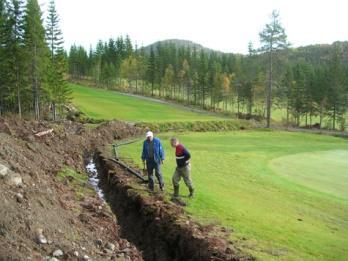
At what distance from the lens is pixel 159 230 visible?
13.6m

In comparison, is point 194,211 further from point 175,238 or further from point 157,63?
point 157,63

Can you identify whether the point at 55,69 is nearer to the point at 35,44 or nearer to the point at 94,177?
the point at 35,44

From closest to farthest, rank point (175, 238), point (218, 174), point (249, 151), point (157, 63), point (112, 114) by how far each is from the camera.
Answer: point (175, 238), point (218, 174), point (249, 151), point (112, 114), point (157, 63)

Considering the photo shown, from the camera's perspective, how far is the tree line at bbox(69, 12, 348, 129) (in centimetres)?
6222

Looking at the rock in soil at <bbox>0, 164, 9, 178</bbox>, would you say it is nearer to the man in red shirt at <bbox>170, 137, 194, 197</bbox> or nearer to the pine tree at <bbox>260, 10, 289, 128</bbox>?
the man in red shirt at <bbox>170, 137, 194, 197</bbox>

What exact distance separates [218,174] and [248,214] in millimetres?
7959

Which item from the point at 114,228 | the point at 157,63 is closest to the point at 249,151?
the point at 114,228

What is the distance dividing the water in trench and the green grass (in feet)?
7.96

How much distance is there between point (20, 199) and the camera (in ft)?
37.1

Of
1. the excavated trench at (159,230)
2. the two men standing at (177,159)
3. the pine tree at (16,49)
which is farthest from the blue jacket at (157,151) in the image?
the pine tree at (16,49)

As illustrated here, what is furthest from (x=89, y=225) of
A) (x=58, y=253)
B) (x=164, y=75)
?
(x=164, y=75)

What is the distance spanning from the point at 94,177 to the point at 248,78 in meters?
69.2

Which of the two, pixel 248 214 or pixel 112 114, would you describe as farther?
pixel 112 114

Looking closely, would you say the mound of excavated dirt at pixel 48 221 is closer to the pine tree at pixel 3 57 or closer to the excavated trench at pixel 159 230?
the excavated trench at pixel 159 230
